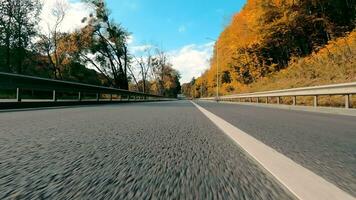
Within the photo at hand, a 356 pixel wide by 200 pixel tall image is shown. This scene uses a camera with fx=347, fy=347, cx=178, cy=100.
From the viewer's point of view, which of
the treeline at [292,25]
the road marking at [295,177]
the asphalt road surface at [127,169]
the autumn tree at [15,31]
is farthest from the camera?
the autumn tree at [15,31]

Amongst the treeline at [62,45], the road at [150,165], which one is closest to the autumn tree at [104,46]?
the treeline at [62,45]

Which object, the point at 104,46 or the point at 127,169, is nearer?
the point at 127,169

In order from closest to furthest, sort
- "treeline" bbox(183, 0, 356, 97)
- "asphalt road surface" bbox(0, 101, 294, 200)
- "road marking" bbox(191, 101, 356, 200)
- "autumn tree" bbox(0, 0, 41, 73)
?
"road marking" bbox(191, 101, 356, 200) → "asphalt road surface" bbox(0, 101, 294, 200) → "treeline" bbox(183, 0, 356, 97) → "autumn tree" bbox(0, 0, 41, 73)

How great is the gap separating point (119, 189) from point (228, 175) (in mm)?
828

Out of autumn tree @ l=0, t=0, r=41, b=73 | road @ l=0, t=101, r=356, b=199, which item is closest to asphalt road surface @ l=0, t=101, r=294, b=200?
road @ l=0, t=101, r=356, b=199

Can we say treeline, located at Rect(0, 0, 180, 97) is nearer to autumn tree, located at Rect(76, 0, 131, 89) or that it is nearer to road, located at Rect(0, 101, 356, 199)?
autumn tree, located at Rect(76, 0, 131, 89)

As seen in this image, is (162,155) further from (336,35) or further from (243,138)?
(336,35)

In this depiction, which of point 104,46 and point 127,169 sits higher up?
point 104,46

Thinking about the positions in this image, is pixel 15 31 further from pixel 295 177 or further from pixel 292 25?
pixel 295 177

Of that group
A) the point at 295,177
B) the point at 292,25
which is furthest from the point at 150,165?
the point at 292,25

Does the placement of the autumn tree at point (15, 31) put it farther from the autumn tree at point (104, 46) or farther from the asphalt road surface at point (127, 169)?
the asphalt road surface at point (127, 169)

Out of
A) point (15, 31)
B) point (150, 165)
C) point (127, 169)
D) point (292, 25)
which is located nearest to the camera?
point (127, 169)

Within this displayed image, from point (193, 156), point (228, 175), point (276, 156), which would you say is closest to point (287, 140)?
point (276, 156)

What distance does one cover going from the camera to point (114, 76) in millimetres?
45469
